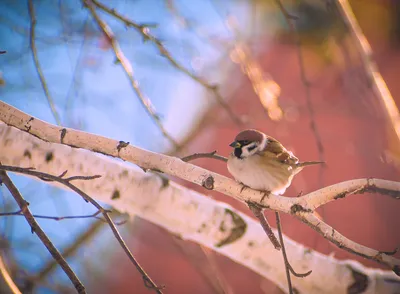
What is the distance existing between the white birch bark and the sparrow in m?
0.21

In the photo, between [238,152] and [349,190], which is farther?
[238,152]

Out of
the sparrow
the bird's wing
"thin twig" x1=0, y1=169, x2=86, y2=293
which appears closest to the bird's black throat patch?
the sparrow

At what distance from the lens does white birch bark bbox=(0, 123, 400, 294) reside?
6.49ft

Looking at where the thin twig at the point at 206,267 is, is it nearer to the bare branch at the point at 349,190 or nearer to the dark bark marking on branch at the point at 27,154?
the bare branch at the point at 349,190

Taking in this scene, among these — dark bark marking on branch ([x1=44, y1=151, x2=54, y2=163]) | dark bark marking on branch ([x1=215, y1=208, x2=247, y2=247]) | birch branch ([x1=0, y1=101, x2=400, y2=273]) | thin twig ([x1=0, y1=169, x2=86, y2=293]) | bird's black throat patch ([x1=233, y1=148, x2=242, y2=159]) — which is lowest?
thin twig ([x1=0, y1=169, x2=86, y2=293])

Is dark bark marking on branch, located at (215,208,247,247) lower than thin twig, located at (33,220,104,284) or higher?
lower

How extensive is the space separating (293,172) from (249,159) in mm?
372

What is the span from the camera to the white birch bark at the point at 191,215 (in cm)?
198

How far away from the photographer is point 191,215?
83.5 inches

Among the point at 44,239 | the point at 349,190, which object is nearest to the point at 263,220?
the point at 349,190

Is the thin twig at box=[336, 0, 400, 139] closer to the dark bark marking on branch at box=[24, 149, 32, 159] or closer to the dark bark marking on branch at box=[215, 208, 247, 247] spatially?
the dark bark marking on branch at box=[215, 208, 247, 247]

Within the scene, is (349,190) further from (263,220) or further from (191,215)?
(191,215)

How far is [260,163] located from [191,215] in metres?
0.49

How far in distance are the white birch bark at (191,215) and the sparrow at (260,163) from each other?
21 centimetres
